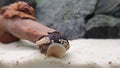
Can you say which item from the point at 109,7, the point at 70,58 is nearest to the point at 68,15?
the point at 109,7

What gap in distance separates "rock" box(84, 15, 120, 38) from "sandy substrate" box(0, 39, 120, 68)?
1.55ft

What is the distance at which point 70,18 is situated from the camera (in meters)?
2.89

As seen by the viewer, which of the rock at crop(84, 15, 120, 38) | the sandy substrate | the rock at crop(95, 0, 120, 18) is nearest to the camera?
the sandy substrate

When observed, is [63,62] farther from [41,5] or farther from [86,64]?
[41,5]

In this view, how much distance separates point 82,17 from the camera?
2844mm

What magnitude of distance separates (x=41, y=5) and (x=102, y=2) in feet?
2.79

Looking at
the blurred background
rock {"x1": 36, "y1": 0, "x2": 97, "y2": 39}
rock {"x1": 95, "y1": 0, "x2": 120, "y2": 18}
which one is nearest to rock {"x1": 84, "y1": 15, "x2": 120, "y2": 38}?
the blurred background

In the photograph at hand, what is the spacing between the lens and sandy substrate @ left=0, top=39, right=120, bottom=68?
1671mm

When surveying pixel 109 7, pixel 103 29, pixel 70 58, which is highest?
pixel 109 7

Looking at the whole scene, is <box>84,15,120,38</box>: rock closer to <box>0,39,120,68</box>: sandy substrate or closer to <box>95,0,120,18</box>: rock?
Answer: <box>95,0,120,18</box>: rock

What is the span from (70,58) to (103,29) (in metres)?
0.92

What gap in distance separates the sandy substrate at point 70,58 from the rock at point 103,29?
474mm

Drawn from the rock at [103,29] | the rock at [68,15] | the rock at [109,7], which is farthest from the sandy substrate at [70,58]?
the rock at [109,7]

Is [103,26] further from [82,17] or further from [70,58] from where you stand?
[70,58]
